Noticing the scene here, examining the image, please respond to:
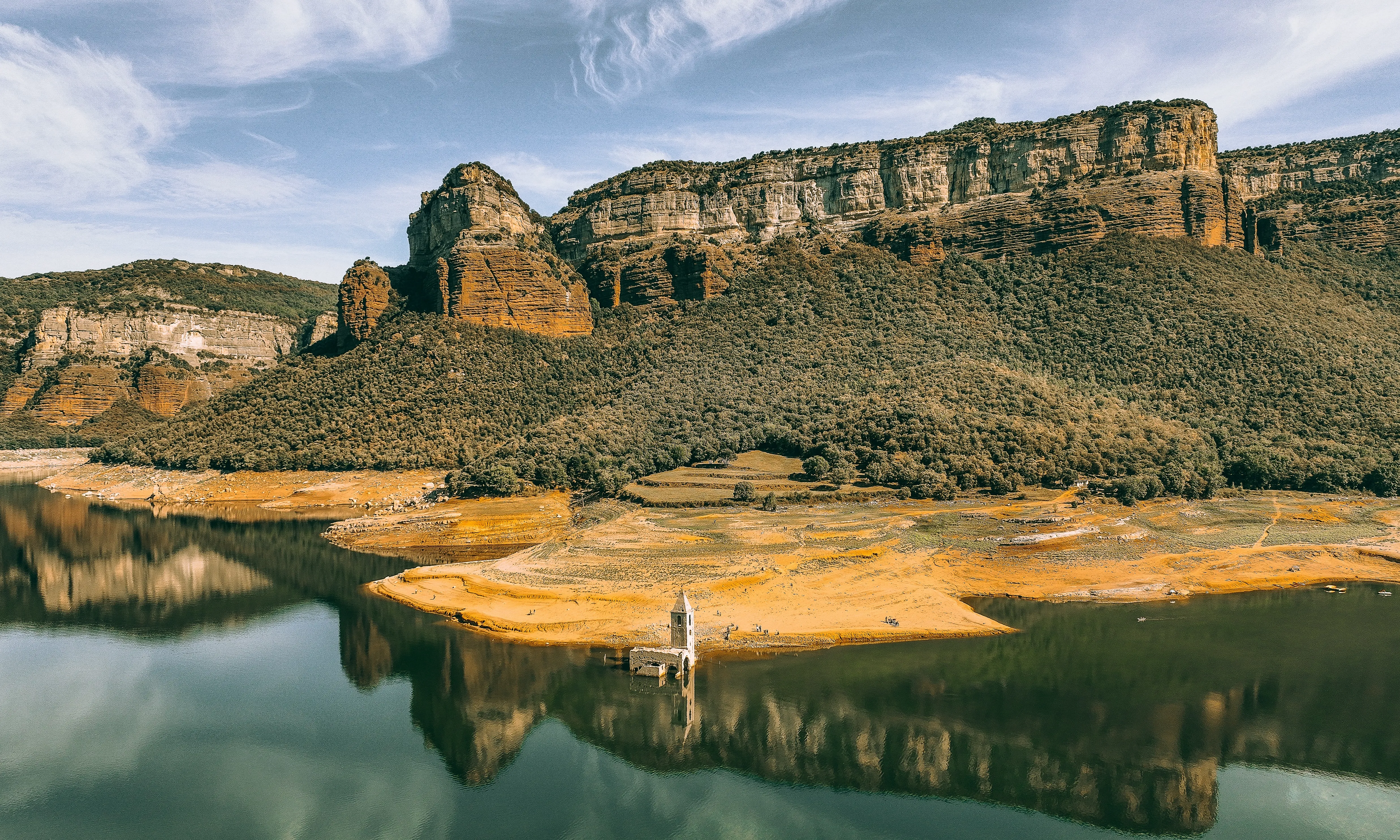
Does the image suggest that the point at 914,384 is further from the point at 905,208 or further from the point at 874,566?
the point at 905,208

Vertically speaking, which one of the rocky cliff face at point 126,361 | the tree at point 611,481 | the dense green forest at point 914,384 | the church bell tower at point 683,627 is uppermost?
the rocky cliff face at point 126,361

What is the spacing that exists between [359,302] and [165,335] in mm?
73052

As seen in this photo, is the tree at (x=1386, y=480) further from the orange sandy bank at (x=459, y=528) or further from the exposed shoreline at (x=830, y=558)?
the orange sandy bank at (x=459, y=528)

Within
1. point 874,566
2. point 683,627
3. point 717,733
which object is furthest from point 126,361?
point 717,733

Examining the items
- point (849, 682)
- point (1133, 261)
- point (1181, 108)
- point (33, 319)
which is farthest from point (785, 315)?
point (33, 319)

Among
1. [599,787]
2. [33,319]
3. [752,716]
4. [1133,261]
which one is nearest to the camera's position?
[599,787]

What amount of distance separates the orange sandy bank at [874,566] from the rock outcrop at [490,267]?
170 ft

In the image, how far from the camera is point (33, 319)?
163 metres

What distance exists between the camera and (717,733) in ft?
92.7

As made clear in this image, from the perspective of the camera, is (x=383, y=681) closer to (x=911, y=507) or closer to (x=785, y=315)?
(x=911, y=507)

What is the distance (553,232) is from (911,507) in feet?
317

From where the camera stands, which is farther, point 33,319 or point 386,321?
point 33,319

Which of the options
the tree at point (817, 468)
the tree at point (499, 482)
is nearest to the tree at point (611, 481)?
the tree at point (499, 482)

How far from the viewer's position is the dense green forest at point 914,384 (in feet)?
237
